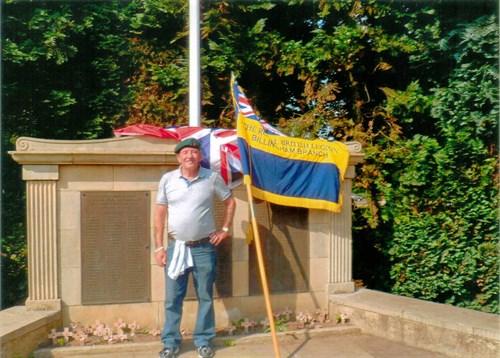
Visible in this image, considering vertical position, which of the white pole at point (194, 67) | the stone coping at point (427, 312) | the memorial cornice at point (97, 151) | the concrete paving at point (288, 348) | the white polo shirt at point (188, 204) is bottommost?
the concrete paving at point (288, 348)

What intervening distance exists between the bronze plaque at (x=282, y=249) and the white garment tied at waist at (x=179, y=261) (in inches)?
46.1

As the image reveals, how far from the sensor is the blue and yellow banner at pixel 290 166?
5637 mm

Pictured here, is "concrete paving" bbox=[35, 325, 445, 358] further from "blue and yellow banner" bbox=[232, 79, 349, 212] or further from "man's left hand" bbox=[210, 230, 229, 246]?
"blue and yellow banner" bbox=[232, 79, 349, 212]

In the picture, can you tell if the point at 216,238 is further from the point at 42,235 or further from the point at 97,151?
the point at 42,235

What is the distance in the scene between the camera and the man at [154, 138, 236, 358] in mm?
4805

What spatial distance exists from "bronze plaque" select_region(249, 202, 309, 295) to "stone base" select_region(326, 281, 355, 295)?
257 millimetres

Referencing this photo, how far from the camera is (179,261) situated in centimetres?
480

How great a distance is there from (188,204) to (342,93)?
15.7 ft

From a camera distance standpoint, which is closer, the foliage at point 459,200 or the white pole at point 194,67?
the white pole at point 194,67

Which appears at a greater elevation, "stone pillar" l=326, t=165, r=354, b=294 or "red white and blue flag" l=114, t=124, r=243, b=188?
"red white and blue flag" l=114, t=124, r=243, b=188

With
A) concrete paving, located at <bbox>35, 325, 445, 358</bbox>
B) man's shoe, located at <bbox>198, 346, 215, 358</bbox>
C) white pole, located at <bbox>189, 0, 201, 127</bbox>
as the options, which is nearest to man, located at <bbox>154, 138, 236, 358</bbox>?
man's shoe, located at <bbox>198, 346, 215, 358</bbox>

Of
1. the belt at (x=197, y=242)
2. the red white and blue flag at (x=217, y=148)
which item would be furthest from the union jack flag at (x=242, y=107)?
the belt at (x=197, y=242)

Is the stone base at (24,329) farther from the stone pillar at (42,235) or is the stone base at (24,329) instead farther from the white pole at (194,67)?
the white pole at (194,67)

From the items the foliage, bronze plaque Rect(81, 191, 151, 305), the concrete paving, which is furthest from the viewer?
the foliage
